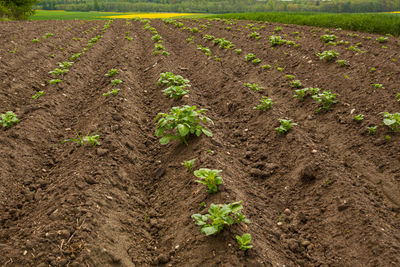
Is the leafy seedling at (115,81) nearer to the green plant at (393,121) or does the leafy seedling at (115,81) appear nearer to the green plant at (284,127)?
the green plant at (284,127)

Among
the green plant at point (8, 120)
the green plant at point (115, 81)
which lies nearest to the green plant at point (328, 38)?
the green plant at point (115, 81)

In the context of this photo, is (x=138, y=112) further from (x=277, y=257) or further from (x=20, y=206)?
(x=277, y=257)

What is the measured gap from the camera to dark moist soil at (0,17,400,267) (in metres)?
3.02

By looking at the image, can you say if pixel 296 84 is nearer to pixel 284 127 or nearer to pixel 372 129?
pixel 284 127

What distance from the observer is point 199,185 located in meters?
3.80

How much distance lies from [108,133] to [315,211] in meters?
3.77

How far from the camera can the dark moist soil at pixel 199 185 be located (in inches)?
119

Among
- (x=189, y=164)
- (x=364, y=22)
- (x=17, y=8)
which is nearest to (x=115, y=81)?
(x=189, y=164)

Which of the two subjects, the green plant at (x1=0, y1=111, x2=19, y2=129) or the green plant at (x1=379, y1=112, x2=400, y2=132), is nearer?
the green plant at (x1=379, y1=112, x2=400, y2=132)

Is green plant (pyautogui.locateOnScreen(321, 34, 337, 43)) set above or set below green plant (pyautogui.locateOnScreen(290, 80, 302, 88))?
above

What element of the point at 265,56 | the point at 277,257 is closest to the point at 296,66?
the point at 265,56

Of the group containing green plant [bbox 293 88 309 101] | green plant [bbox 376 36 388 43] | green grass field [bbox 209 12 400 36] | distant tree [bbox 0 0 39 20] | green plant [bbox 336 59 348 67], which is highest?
distant tree [bbox 0 0 39 20]

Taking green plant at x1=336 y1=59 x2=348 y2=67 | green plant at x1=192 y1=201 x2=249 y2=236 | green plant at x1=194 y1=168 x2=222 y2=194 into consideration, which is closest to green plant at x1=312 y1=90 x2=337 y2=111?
green plant at x1=336 y1=59 x2=348 y2=67

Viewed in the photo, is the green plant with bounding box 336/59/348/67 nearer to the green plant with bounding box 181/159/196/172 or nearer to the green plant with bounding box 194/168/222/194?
the green plant with bounding box 181/159/196/172
